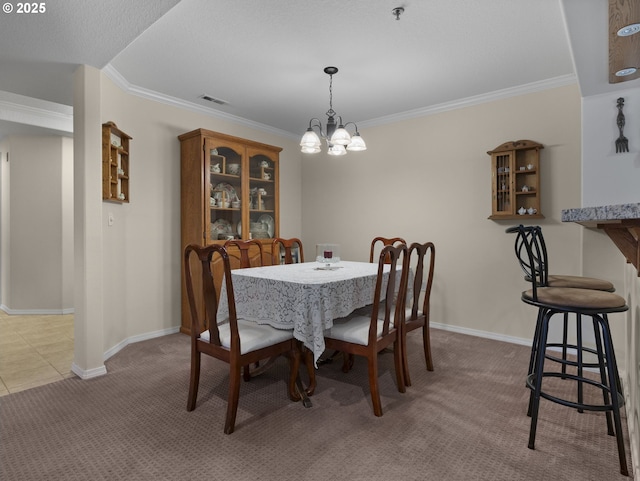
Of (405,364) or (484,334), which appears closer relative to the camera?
(405,364)

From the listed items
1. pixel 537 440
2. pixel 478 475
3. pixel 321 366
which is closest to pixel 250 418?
pixel 321 366

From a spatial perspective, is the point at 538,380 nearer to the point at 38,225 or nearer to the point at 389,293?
the point at 389,293

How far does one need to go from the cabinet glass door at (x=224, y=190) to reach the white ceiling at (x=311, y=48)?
53 cm

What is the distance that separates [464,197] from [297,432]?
2796 millimetres

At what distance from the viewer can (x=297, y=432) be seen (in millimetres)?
1882

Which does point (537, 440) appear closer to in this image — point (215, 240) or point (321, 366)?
point (321, 366)

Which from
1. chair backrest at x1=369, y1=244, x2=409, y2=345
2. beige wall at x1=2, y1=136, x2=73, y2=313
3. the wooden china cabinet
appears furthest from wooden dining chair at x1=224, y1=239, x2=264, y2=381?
beige wall at x1=2, y1=136, x2=73, y2=313

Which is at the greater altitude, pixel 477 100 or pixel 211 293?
pixel 477 100

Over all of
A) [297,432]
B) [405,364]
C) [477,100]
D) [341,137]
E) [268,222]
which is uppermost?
[477,100]

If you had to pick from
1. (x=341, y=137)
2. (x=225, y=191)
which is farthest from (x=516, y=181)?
(x=225, y=191)

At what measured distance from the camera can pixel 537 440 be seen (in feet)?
5.93

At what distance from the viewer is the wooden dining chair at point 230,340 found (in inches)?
73.0

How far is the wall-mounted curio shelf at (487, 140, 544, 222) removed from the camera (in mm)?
3193

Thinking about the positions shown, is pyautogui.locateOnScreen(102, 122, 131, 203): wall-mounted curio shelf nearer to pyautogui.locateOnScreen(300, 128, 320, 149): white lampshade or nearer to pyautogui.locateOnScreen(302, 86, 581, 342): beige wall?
pyautogui.locateOnScreen(300, 128, 320, 149): white lampshade
